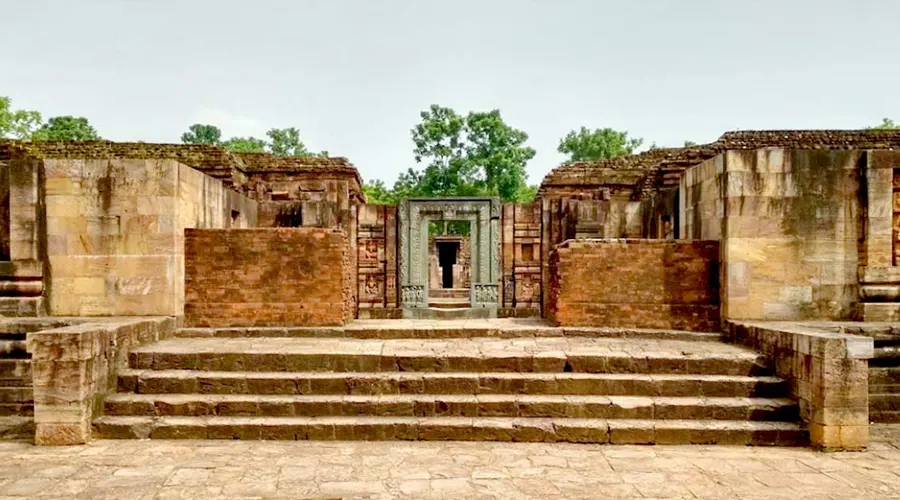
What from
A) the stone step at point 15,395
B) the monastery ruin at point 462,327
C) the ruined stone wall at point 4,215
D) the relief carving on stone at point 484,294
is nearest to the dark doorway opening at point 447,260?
the relief carving on stone at point 484,294

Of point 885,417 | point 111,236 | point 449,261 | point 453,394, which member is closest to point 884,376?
point 885,417

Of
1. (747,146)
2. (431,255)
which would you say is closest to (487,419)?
(747,146)

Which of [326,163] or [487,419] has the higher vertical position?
[326,163]

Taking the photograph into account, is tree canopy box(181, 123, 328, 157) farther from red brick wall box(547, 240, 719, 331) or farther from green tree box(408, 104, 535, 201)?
red brick wall box(547, 240, 719, 331)

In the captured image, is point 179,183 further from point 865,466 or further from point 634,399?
point 865,466

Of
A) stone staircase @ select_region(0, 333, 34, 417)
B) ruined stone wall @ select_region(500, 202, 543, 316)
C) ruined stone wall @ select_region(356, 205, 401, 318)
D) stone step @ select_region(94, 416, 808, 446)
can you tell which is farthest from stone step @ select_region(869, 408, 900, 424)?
stone staircase @ select_region(0, 333, 34, 417)

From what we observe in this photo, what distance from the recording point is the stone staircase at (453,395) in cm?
499

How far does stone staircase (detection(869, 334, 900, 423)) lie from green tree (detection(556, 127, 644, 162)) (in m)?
34.2

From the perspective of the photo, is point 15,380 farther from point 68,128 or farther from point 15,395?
point 68,128

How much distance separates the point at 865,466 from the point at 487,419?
3.24m

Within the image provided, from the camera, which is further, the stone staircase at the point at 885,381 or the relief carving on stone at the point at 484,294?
the relief carving on stone at the point at 484,294

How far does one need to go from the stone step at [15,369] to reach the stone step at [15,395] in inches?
5.2

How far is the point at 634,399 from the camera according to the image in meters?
5.33

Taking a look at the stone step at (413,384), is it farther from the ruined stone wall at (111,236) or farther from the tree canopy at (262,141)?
the tree canopy at (262,141)
